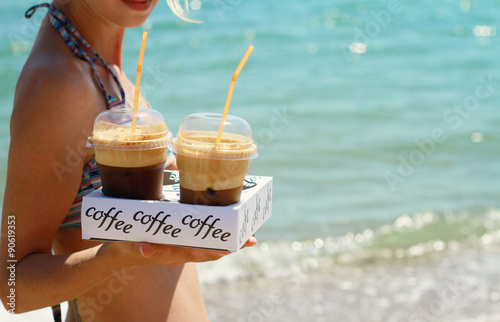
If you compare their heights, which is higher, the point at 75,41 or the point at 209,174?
the point at 75,41

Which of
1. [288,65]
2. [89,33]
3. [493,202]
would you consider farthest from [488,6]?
[89,33]

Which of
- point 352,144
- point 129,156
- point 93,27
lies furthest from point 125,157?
point 352,144

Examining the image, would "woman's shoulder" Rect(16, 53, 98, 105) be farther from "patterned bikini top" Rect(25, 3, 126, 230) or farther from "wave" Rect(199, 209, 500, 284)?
"wave" Rect(199, 209, 500, 284)

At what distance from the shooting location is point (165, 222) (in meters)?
1.50

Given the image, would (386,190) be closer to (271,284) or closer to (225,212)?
(271,284)

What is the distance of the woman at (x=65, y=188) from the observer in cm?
160

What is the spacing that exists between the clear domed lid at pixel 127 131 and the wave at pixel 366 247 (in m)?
3.40

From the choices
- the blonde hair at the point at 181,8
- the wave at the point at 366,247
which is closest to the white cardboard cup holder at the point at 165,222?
the blonde hair at the point at 181,8

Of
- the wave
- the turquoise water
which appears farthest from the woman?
the wave

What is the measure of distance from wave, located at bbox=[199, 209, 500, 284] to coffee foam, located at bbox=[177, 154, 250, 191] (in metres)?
3.45

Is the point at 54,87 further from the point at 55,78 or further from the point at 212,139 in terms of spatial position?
the point at 212,139

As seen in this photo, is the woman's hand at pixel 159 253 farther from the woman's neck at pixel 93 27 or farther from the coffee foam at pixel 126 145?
the woman's neck at pixel 93 27

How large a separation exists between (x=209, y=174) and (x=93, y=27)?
760 millimetres

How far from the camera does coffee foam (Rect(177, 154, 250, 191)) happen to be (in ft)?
4.98
